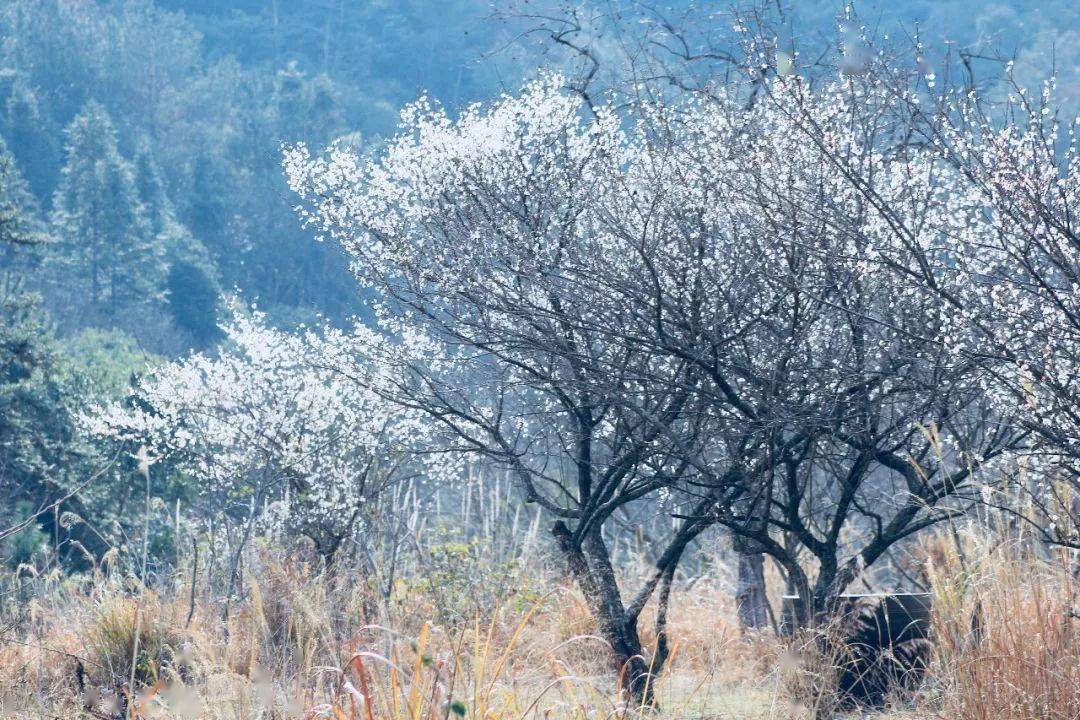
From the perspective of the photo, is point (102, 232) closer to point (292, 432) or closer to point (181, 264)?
point (181, 264)

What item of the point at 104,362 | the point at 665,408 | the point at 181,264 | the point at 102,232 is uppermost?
the point at 102,232

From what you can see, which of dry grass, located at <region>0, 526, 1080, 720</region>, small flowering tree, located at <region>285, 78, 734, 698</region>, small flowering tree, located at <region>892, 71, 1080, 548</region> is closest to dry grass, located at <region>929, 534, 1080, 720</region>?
dry grass, located at <region>0, 526, 1080, 720</region>

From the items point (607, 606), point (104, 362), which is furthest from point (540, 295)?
point (104, 362)

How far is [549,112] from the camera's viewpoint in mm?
6363

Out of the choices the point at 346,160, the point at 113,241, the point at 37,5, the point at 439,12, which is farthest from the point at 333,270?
the point at 346,160

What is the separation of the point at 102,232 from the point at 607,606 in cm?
3075

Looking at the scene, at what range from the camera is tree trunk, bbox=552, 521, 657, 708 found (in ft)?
16.4

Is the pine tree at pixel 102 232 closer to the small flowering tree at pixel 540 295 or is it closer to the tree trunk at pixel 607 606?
the small flowering tree at pixel 540 295

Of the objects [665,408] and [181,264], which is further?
[181,264]

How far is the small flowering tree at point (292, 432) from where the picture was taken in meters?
8.25

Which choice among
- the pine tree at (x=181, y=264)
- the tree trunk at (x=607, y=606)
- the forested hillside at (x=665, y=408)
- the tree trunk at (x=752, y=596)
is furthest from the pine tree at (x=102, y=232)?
the tree trunk at (x=607, y=606)

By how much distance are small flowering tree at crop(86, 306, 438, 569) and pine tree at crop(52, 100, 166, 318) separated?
2247 centimetres

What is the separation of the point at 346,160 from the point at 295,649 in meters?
3.28

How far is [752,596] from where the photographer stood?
298 inches
